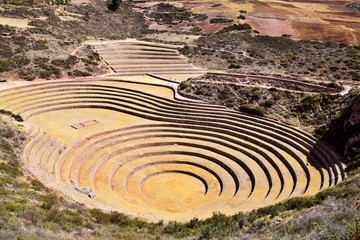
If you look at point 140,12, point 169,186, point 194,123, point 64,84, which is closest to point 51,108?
point 64,84

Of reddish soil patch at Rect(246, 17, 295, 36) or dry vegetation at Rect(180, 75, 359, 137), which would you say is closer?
dry vegetation at Rect(180, 75, 359, 137)

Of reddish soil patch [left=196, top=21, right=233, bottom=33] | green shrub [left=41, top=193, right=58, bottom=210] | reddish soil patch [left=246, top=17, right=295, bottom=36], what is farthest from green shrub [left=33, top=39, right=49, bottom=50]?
reddish soil patch [left=246, top=17, right=295, bottom=36]

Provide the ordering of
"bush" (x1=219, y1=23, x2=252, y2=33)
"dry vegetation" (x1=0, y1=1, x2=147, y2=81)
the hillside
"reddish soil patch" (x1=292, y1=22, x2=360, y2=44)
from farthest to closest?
"bush" (x1=219, y1=23, x2=252, y2=33) → "reddish soil patch" (x1=292, y1=22, x2=360, y2=44) → "dry vegetation" (x1=0, y1=1, x2=147, y2=81) → the hillside

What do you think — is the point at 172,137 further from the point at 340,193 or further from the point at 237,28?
the point at 237,28

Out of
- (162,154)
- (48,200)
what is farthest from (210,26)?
(48,200)

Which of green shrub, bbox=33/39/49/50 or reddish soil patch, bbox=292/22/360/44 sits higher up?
reddish soil patch, bbox=292/22/360/44

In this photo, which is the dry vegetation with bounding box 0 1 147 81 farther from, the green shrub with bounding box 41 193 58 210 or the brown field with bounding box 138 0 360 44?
the green shrub with bounding box 41 193 58 210


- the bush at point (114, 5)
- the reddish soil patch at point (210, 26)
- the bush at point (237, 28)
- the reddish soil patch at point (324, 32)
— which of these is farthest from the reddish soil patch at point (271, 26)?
the bush at point (114, 5)

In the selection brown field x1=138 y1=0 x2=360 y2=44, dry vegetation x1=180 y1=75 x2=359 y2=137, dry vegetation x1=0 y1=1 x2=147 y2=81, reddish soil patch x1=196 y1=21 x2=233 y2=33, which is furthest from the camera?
reddish soil patch x1=196 y1=21 x2=233 y2=33
